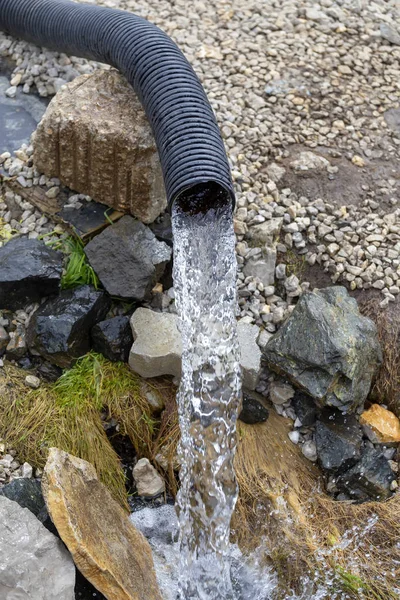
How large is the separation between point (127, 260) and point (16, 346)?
0.76 m

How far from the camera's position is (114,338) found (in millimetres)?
3982

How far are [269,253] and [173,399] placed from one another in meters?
1.01

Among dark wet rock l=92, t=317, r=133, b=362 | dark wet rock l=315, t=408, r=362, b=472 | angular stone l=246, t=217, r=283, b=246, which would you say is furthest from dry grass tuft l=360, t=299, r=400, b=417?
dark wet rock l=92, t=317, r=133, b=362

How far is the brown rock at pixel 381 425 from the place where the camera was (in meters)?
4.03

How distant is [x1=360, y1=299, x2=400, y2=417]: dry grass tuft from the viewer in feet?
13.6

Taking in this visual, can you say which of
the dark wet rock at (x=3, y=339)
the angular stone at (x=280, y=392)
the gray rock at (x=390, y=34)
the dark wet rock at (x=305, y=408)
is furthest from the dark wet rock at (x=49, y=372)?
the gray rock at (x=390, y=34)

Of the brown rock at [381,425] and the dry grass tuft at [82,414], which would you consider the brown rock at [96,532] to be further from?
the brown rock at [381,425]

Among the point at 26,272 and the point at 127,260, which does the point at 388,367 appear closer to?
the point at 127,260

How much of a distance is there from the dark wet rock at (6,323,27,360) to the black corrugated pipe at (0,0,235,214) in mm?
1123

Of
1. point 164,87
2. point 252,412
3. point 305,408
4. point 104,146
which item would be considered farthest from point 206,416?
point 164,87

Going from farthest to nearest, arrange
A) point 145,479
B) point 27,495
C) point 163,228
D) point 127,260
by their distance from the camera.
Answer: point 163,228, point 127,260, point 145,479, point 27,495

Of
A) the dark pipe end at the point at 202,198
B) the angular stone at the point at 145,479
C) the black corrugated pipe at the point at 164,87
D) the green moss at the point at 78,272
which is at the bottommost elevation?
the angular stone at the point at 145,479

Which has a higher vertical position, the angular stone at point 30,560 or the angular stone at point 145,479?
the angular stone at point 30,560

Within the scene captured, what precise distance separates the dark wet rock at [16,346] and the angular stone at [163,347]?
0.60 meters
